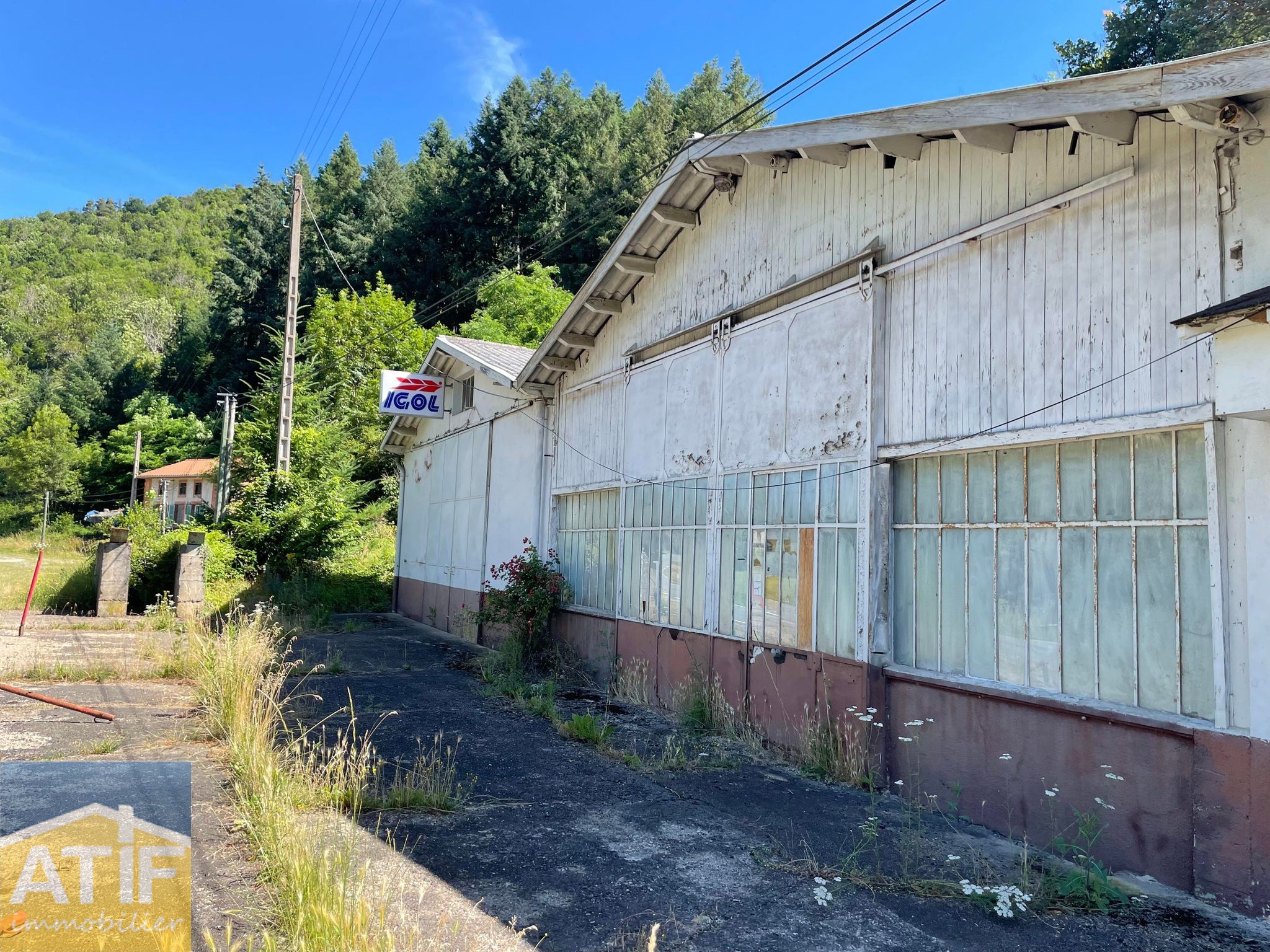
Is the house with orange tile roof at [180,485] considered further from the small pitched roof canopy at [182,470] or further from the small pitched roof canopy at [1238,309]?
the small pitched roof canopy at [1238,309]

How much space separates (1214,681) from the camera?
185 inches

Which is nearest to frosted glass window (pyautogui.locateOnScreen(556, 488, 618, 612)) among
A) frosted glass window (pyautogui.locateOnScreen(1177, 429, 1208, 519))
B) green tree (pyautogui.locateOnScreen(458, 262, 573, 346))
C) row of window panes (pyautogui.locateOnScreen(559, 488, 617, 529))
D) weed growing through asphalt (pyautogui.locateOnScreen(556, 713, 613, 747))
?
row of window panes (pyautogui.locateOnScreen(559, 488, 617, 529))

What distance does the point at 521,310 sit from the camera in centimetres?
3284

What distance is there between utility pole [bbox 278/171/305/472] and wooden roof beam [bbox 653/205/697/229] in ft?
40.9

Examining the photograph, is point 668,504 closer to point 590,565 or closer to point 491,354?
point 590,565

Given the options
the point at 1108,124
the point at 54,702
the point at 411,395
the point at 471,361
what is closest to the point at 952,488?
the point at 1108,124

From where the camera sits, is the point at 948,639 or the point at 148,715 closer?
the point at 948,639

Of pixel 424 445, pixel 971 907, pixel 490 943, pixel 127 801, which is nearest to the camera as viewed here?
pixel 490 943

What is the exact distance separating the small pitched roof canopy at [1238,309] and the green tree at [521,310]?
28.5 metres

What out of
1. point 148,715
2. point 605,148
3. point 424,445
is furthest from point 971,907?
point 605,148

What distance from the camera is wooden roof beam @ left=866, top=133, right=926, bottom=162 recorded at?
686cm

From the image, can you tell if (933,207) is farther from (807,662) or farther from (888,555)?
(807,662)

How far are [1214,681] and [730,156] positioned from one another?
6.75 meters

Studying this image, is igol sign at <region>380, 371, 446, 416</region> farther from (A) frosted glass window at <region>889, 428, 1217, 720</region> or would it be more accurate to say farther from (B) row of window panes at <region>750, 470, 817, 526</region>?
(A) frosted glass window at <region>889, 428, 1217, 720</region>
